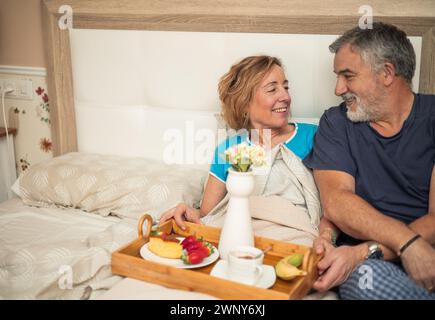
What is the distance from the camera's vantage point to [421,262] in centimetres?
127

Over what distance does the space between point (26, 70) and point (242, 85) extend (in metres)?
1.32

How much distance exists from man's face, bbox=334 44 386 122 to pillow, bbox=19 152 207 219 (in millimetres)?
723

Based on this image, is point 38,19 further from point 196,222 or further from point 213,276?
point 213,276

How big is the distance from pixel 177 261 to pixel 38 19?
167cm

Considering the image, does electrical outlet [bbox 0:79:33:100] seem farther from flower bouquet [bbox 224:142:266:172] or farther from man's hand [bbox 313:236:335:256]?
man's hand [bbox 313:236:335:256]

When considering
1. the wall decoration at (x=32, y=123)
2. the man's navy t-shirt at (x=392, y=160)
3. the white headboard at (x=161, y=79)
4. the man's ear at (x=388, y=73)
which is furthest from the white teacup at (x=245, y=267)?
the wall decoration at (x=32, y=123)

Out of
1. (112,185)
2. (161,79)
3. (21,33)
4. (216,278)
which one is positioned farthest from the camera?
(21,33)

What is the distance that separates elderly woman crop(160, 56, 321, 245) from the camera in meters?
1.56

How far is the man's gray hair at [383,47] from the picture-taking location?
1525mm

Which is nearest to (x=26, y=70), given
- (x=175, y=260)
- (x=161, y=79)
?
(x=161, y=79)

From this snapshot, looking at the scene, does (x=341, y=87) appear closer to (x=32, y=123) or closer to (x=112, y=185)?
(x=112, y=185)

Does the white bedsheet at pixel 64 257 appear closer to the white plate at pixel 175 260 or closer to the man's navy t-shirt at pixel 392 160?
the white plate at pixel 175 260

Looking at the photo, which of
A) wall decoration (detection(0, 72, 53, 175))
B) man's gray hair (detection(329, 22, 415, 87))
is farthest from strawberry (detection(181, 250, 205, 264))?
wall decoration (detection(0, 72, 53, 175))

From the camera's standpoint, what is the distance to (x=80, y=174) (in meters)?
2.01
